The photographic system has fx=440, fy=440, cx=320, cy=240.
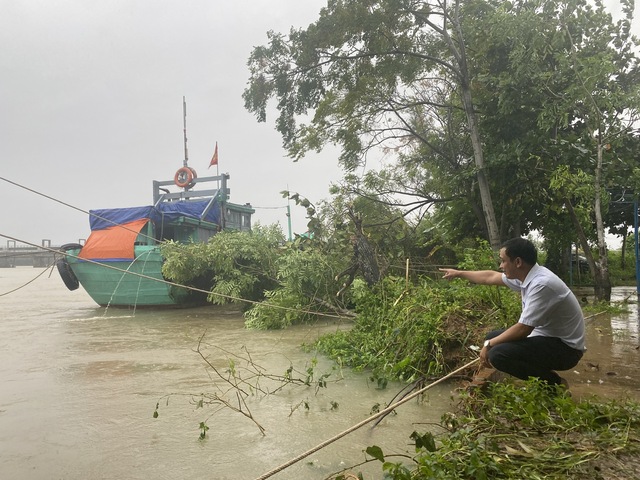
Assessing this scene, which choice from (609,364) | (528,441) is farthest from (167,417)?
(609,364)

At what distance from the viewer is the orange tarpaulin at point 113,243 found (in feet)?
37.0

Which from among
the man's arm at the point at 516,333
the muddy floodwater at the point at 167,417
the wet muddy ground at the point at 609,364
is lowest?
the muddy floodwater at the point at 167,417

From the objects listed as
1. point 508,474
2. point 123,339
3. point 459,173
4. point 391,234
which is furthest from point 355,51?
point 508,474

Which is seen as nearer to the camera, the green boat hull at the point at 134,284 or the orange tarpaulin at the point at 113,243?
the green boat hull at the point at 134,284

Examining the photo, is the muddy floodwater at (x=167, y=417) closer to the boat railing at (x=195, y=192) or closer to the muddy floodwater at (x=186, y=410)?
the muddy floodwater at (x=186, y=410)

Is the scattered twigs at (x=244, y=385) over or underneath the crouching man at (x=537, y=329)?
underneath

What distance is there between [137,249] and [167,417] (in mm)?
8516

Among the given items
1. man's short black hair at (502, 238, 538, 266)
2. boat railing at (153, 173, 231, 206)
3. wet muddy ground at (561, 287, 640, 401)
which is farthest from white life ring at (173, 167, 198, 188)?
man's short black hair at (502, 238, 538, 266)

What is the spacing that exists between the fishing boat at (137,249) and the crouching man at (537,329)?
908cm

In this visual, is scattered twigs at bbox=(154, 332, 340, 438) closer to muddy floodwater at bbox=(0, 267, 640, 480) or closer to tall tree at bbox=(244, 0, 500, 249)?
muddy floodwater at bbox=(0, 267, 640, 480)

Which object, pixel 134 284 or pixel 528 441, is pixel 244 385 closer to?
pixel 528 441

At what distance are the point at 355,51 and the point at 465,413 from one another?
7.76 m

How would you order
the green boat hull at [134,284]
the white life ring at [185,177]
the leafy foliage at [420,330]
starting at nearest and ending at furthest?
the leafy foliage at [420,330]
the green boat hull at [134,284]
the white life ring at [185,177]

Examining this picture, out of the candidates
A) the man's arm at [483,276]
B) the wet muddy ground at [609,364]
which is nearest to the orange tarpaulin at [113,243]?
the man's arm at [483,276]
